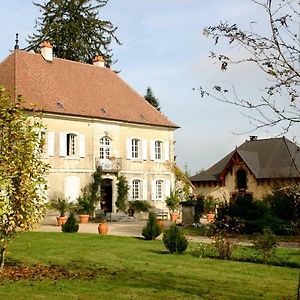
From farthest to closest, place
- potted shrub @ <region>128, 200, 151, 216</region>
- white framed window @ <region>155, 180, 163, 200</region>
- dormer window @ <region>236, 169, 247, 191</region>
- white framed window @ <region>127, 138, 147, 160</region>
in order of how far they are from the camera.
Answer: dormer window @ <region>236, 169, 247, 191</region> < white framed window @ <region>155, 180, 163, 200</region> < white framed window @ <region>127, 138, 147, 160</region> < potted shrub @ <region>128, 200, 151, 216</region>

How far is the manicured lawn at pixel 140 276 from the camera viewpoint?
360 inches

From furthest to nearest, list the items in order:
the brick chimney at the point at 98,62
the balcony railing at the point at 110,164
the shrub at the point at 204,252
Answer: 1. the brick chimney at the point at 98,62
2. the balcony railing at the point at 110,164
3. the shrub at the point at 204,252

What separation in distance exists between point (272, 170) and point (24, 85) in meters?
17.6

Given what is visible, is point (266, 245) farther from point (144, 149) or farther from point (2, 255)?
point (144, 149)

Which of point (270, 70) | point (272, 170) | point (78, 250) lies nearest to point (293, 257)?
point (78, 250)

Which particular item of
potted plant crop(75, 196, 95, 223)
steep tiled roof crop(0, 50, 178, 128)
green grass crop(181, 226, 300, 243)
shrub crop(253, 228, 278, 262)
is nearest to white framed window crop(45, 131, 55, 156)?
steep tiled roof crop(0, 50, 178, 128)

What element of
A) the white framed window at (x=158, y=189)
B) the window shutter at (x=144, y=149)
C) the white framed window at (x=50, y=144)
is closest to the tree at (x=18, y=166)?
the white framed window at (x=50, y=144)

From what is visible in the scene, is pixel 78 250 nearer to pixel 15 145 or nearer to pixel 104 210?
pixel 15 145

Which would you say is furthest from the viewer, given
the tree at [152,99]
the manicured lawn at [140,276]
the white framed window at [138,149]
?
the tree at [152,99]

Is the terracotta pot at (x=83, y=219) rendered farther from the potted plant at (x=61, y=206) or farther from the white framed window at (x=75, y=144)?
the white framed window at (x=75, y=144)

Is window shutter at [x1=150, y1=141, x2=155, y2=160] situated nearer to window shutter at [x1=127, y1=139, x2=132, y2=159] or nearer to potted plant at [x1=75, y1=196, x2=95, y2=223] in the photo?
window shutter at [x1=127, y1=139, x2=132, y2=159]

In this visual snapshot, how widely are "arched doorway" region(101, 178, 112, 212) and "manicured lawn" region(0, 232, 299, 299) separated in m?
16.2

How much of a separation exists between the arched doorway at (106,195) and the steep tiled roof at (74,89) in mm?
4168

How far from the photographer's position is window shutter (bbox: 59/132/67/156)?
102 ft
